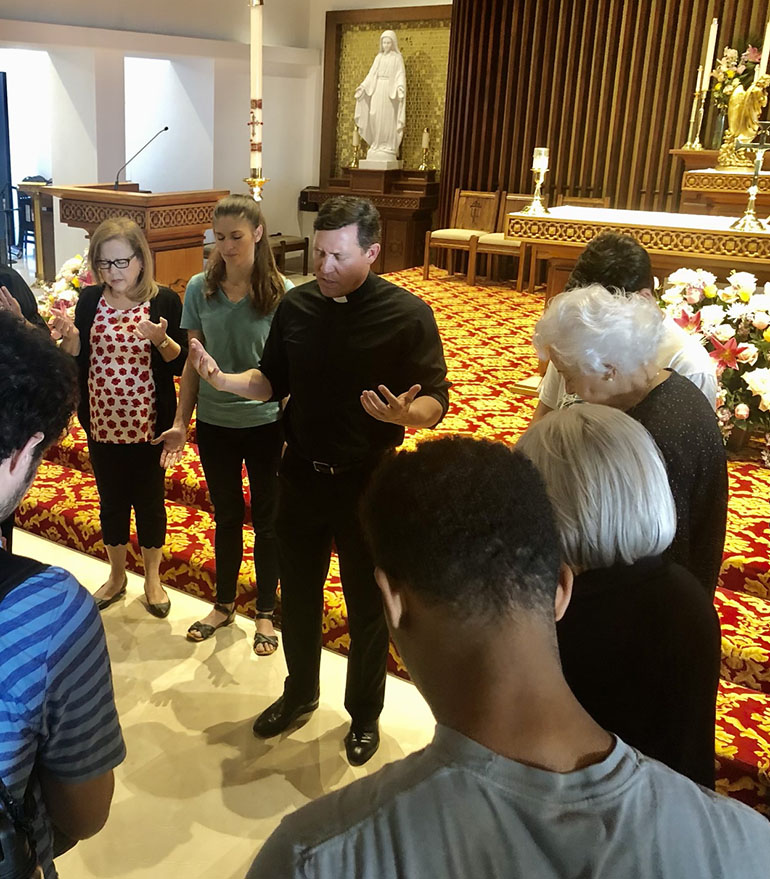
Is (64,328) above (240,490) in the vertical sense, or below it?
above

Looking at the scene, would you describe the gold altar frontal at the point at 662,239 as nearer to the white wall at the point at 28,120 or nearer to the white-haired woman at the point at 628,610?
the white-haired woman at the point at 628,610

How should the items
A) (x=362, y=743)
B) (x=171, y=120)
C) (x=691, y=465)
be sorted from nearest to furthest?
(x=691, y=465) → (x=362, y=743) → (x=171, y=120)

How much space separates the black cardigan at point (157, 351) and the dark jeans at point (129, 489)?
0.11m

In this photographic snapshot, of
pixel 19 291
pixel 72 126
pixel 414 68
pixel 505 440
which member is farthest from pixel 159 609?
pixel 414 68

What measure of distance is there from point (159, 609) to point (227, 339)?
118 centimetres

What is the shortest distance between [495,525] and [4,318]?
2.55 feet

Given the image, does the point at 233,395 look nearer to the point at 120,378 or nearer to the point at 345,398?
the point at 120,378

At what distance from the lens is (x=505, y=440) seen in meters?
4.83

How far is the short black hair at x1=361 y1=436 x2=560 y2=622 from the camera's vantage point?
90 cm

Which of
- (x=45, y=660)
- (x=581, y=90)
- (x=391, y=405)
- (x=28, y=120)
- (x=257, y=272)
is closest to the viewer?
(x=45, y=660)

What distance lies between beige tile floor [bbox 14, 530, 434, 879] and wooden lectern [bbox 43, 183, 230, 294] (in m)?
3.71

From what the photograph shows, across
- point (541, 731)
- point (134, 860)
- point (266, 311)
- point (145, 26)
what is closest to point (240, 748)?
point (134, 860)

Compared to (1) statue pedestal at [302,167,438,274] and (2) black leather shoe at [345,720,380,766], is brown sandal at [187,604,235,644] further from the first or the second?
(1) statue pedestal at [302,167,438,274]

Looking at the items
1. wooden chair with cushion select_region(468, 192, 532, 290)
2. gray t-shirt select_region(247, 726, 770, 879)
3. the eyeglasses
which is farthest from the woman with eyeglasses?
wooden chair with cushion select_region(468, 192, 532, 290)
